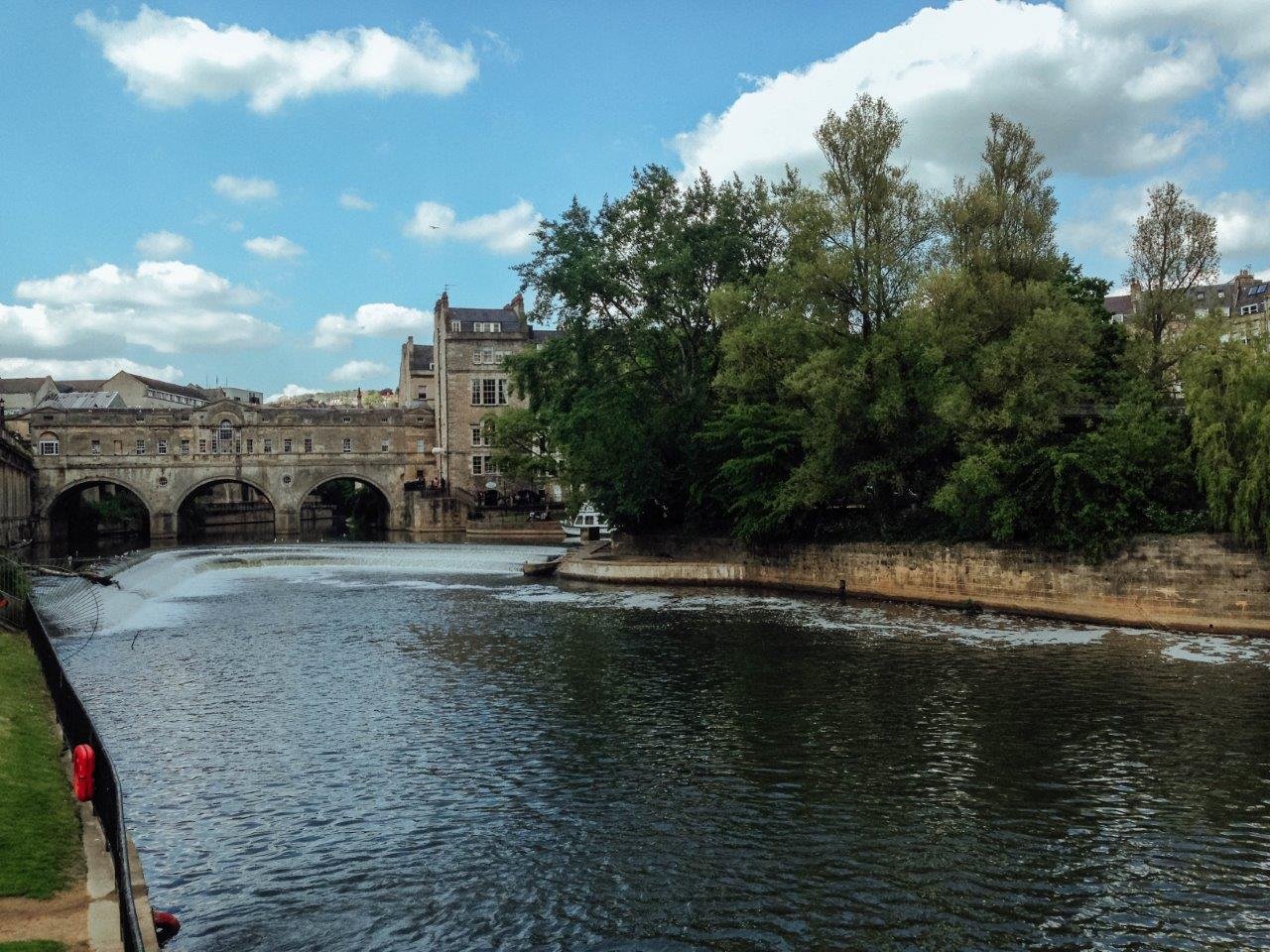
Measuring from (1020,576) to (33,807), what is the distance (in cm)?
2559

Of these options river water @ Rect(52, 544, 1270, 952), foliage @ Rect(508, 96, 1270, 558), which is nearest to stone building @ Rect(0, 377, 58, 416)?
foliage @ Rect(508, 96, 1270, 558)

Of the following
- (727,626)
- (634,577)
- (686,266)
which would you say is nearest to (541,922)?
(727,626)

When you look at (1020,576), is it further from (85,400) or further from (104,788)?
(85,400)

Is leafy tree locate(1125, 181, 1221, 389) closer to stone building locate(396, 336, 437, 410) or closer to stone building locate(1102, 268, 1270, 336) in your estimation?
stone building locate(1102, 268, 1270, 336)

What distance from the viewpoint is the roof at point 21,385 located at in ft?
366

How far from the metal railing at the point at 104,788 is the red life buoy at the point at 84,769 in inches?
2.2

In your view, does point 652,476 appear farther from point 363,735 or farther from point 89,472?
point 89,472

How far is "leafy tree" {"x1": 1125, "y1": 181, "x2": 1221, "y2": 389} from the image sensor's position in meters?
32.3

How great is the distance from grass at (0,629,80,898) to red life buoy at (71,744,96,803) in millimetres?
323

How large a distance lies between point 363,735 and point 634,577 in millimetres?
24179

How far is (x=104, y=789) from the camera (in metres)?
9.07

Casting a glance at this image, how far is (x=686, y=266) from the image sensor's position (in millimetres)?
40094

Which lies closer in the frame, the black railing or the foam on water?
the black railing

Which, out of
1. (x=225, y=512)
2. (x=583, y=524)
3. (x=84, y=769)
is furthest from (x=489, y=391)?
(x=84, y=769)
